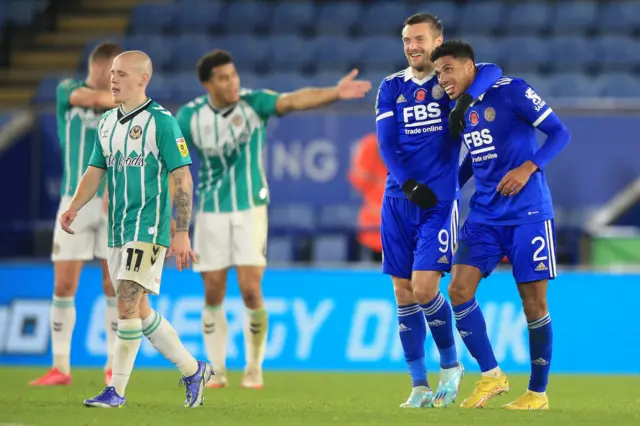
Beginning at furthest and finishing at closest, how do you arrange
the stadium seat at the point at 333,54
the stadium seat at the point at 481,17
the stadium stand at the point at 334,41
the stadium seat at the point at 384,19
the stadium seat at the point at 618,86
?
1. the stadium seat at the point at 384,19
2. the stadium seat at the point at 481,17
3. the stadium seat at the point at 333,54
4. the stadium stand at the point at 334,41
5. the stadium seat at the point at 618,86

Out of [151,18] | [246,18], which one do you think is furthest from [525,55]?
[151,18]

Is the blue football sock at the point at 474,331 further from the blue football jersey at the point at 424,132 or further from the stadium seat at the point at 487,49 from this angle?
the stadium seat at the point at 487,49

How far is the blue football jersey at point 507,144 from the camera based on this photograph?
280 inches

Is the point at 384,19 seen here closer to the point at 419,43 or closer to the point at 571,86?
the point at 571,86

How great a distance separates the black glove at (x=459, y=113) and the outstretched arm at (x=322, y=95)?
110 centimetres

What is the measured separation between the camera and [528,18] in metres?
17.8

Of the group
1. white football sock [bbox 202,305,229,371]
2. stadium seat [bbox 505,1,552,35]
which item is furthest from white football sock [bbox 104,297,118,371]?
stadium seat [bbox 505,1,552,35]

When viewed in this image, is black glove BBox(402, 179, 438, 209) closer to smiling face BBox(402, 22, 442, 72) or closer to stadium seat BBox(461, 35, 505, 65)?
Answer: smiling face BBox(402, 22, 442, 72)

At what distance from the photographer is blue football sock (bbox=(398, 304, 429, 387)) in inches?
296

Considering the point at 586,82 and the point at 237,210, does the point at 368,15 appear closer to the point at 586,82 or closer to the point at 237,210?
the point at 586,82

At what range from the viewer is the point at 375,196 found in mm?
13500

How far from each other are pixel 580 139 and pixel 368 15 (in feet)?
17.8

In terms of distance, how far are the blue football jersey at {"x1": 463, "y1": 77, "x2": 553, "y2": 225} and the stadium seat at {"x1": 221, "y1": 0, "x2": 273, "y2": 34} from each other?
11.3 m

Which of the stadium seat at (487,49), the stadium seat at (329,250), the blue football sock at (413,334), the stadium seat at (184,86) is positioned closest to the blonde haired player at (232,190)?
the blue football sock at (413,334)
